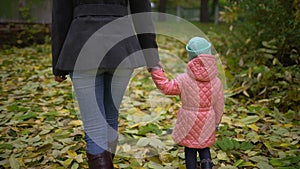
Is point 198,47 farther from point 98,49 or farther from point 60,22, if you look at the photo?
point 60,22

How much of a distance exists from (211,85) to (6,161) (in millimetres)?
1497

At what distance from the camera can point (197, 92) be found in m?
1.81

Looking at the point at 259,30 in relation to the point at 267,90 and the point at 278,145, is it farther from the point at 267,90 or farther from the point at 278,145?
the point at 278,145

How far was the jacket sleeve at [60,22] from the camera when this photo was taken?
1.65 m

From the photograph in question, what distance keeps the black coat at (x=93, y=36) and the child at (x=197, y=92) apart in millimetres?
253

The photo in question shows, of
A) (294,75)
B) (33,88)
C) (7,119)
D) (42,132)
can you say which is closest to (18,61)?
(33,88)

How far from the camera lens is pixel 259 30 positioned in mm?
4645

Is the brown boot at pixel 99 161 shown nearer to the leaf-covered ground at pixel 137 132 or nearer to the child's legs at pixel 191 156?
the child's legs at pixel 191 156

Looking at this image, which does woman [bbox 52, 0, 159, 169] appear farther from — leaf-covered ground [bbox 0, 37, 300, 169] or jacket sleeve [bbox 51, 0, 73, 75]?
leaf-covered ground [bbox 0, 37, 300, 169]

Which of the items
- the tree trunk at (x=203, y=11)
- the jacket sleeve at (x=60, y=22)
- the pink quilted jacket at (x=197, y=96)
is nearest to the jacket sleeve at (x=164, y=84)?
the pink quilted jacket at (x=197, y=96)

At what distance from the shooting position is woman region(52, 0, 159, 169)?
5.17 feet

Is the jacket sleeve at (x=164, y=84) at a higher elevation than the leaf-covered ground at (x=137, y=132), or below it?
higher

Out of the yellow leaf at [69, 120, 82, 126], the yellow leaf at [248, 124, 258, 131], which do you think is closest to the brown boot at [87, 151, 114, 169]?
the yellow leaf at [69, 120, 82, 126]

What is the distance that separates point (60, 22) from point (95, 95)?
38 cm
